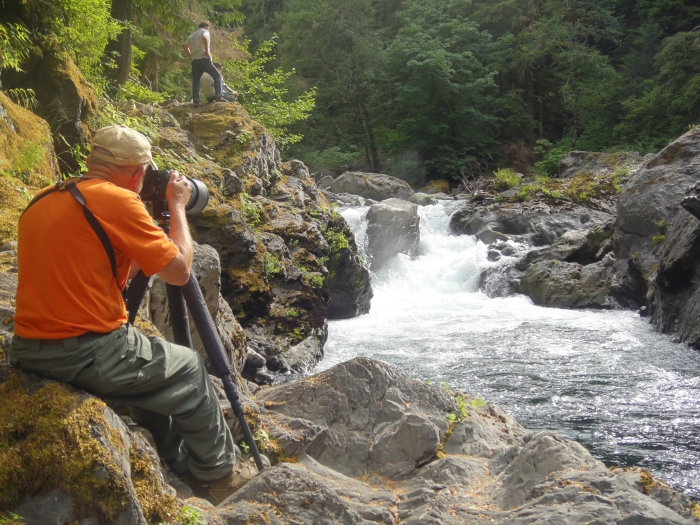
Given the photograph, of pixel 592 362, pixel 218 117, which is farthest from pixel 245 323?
pixel 592 362

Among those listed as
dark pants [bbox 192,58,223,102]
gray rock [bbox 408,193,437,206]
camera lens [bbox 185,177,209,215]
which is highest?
dark pants [bbox 192,58,223,102]

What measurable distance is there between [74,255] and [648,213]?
43.1ft

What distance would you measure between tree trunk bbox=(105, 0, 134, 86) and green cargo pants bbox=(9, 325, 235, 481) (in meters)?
9.93

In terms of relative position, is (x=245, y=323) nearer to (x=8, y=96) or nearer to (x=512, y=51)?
(x=8, y=96)

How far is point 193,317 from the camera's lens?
3330 mm

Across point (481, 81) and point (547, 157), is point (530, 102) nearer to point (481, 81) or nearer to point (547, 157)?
point (481, 81)

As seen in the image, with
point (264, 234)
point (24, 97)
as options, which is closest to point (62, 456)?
point (24, 97)

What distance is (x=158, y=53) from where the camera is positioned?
16.1m

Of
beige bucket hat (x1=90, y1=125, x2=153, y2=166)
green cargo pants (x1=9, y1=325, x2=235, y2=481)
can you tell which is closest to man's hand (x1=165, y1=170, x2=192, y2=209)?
beige bucket hat (x1=90, y1=125, x2=153, y2=166)

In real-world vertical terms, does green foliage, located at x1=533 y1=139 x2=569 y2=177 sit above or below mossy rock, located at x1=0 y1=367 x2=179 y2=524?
above

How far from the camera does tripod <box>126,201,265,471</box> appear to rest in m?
3.28

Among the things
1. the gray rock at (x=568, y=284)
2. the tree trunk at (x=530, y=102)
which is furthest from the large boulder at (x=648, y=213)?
the tree trunk at (x=530, y=102)

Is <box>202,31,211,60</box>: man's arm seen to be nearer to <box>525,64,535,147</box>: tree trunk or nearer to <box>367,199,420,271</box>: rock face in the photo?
<box>367,199,420,271</box>: rock face

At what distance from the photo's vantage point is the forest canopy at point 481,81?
31.3 metres
